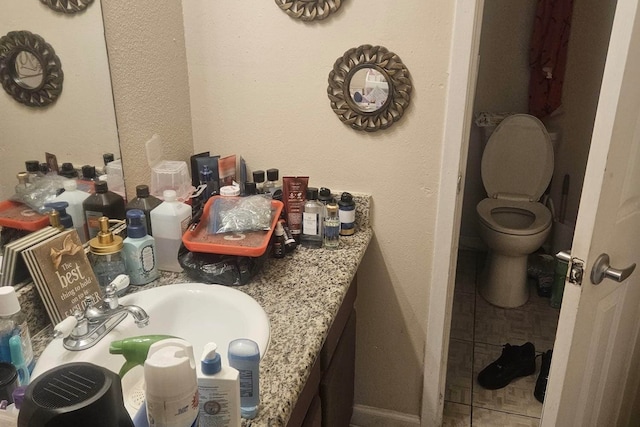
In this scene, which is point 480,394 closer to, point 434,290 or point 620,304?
point 434,290

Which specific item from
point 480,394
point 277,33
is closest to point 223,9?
point 277,33

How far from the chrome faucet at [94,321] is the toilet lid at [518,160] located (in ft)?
7.68

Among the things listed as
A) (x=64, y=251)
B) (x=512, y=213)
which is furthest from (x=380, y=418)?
(x=512, y=213)

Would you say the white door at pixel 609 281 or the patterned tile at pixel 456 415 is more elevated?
the white door at pixel 609 281

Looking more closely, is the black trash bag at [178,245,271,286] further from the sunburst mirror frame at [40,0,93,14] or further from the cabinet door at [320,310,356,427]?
the sunburst mirror frame at [40,0,93,14]

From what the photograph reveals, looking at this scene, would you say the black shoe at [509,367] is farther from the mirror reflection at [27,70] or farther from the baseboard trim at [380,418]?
the mirror reflection at [27,70]

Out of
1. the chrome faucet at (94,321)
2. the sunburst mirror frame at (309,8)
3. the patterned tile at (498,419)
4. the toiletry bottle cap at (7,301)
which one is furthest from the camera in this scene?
the patterned tile at (498,419)

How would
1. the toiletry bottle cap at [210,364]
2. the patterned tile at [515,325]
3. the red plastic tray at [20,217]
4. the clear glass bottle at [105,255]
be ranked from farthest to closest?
the patterned tile at [515,325] < the clear glass bottle at [105,255] < the red plastic tray at [20,217] < the toiletry bottle cap at [210,364]

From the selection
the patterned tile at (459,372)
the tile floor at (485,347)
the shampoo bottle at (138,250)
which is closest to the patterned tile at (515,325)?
the tile floor at (485,347)

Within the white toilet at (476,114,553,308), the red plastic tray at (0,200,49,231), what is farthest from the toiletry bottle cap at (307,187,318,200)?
the white toilet at (476,114,553,308)

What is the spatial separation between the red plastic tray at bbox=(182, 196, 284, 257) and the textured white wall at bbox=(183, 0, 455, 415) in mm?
329

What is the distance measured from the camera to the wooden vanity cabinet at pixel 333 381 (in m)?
1.15

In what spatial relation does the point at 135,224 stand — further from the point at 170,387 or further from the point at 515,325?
the point at 515,325

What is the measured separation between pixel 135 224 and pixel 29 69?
1.27 feet
